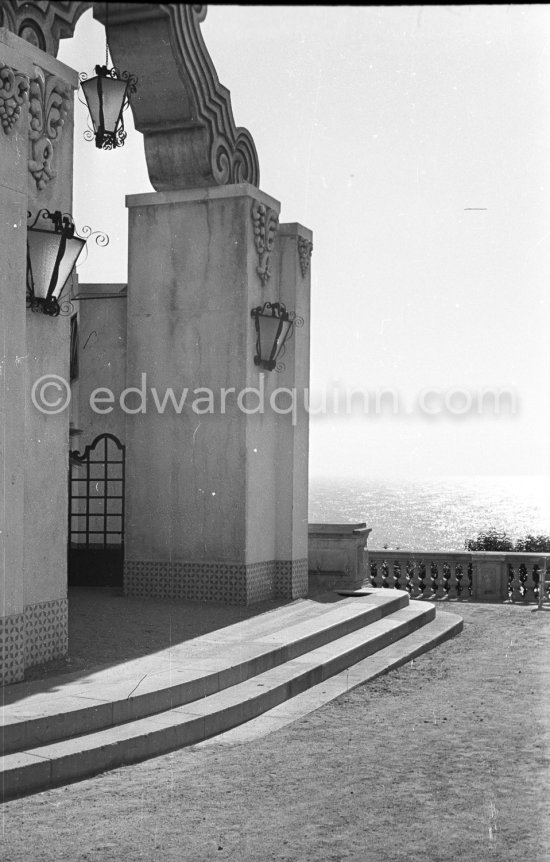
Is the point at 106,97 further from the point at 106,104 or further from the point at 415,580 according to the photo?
the point at 415,580

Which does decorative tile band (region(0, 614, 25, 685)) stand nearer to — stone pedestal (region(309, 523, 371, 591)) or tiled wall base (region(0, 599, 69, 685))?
tiled wall base (region(0, 599, 69, 685))

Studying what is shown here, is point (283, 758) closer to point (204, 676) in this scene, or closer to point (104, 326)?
point (204, 676)

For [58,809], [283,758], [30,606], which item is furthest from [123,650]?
[58,809]

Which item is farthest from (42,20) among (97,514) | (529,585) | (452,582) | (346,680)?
(529,585)

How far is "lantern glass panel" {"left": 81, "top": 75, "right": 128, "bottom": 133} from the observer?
9234 mm

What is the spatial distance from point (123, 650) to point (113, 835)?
3.60 m

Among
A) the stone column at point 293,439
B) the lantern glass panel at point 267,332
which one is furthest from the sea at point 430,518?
the lantern glass panel at point 267,332

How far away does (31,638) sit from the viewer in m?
7.52

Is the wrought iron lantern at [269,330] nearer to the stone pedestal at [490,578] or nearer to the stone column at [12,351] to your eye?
the stone column at [12,351]

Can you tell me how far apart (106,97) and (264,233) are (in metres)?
3.08

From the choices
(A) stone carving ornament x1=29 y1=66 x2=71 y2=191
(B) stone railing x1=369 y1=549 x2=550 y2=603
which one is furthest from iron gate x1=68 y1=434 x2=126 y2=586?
(A) stone carving ornament x1=29 y1=66 x2=71 y2=191

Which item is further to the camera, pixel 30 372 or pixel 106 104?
pixel 106 104

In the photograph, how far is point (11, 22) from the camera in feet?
25.1

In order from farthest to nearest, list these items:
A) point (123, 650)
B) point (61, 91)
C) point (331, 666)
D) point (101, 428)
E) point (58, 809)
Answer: point (101, 428) → point (331, 666) → point (123, 650) → point (61, 91) → point (58, 809)
